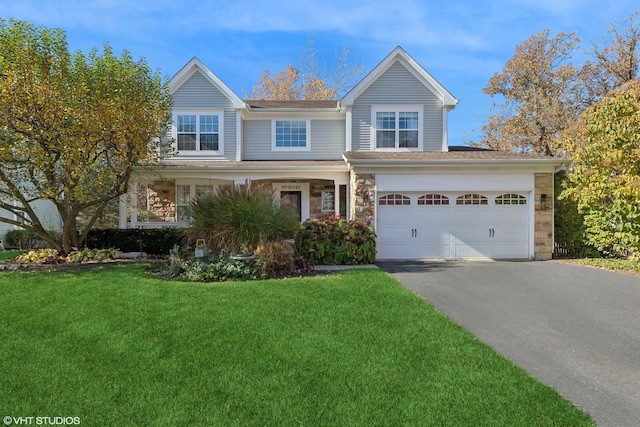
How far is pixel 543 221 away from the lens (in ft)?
39.4

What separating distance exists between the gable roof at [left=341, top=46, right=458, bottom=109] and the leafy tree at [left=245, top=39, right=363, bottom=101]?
14.1 metres

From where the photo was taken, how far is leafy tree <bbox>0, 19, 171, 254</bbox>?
886 cm

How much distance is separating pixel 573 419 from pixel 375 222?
891 cm

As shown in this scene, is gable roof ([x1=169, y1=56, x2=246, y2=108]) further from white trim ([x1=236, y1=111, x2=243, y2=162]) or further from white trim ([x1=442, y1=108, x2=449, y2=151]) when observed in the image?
white trim ([x1=442, y1=108, x2=449, y2=151])

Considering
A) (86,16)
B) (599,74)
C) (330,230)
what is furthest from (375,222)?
(599,74)

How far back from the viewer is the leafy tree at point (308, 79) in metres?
28.7

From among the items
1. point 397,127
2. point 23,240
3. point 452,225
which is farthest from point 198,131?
point 452,225

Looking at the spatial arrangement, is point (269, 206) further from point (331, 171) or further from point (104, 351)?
point (104, 351)

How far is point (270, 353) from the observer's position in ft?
14.3

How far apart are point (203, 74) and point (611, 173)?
14.1 metres

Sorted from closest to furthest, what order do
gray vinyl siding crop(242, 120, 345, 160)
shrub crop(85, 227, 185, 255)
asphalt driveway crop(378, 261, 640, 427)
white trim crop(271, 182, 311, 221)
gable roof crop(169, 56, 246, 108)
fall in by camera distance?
asphalt driveway crop(378, 261, 640, 427) → shrub crop(85, 227, 185, 255) → gable roof crop(169, 56, 246, 108) → gray vinyl siding crop(242, 120, 345, 160) → white trim crop(271, 182, 311, 221)

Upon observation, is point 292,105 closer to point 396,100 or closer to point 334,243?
point 396,100

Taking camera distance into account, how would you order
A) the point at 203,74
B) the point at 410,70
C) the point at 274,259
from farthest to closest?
1. the point at 203,74
2. the point at 410,70
3. the point at 274,259

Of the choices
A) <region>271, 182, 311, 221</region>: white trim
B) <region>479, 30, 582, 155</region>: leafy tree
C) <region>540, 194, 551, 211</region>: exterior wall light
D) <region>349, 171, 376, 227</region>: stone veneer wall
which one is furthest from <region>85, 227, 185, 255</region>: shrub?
<region>479, 30, 582, 155</region>: leafy tree
